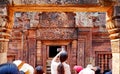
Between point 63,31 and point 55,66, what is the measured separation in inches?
328

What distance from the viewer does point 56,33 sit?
42.9 feet

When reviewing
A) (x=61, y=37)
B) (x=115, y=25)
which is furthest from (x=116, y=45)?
(x=61, y=37)

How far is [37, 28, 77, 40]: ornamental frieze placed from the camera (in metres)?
13.0

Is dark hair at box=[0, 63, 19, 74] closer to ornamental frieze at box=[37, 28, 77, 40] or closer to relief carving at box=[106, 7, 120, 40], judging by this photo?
relief carving at box=[106, 7, 120, 40]

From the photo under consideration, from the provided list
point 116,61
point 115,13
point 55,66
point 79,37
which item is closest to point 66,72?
point 55,66

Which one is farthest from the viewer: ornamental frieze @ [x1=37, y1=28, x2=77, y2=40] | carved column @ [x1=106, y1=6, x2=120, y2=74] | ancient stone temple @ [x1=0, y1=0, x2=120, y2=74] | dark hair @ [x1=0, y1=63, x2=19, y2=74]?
ornamental frieze @ [x1=37, y1=28, x2=77, y2=40]

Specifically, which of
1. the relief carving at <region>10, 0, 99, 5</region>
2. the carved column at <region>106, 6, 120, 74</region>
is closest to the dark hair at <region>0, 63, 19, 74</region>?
the relief carving at <region>10, 0, 99, 5</region>

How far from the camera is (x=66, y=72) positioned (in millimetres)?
4742

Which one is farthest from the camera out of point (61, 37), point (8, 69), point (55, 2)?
point (61, 37)

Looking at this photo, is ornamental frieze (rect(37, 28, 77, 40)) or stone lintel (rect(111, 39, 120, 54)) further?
ornamental frieze (rect(37, 28, 77, 40))

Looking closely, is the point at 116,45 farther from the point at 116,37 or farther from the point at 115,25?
the point at 115,25

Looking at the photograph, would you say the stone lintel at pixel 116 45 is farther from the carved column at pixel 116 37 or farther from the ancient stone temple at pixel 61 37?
the ancient stone temple at pixel 61 37

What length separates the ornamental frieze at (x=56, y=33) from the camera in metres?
13.0

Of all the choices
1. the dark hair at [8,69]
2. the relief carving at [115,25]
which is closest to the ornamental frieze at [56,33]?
the relief carving at [115,25]
